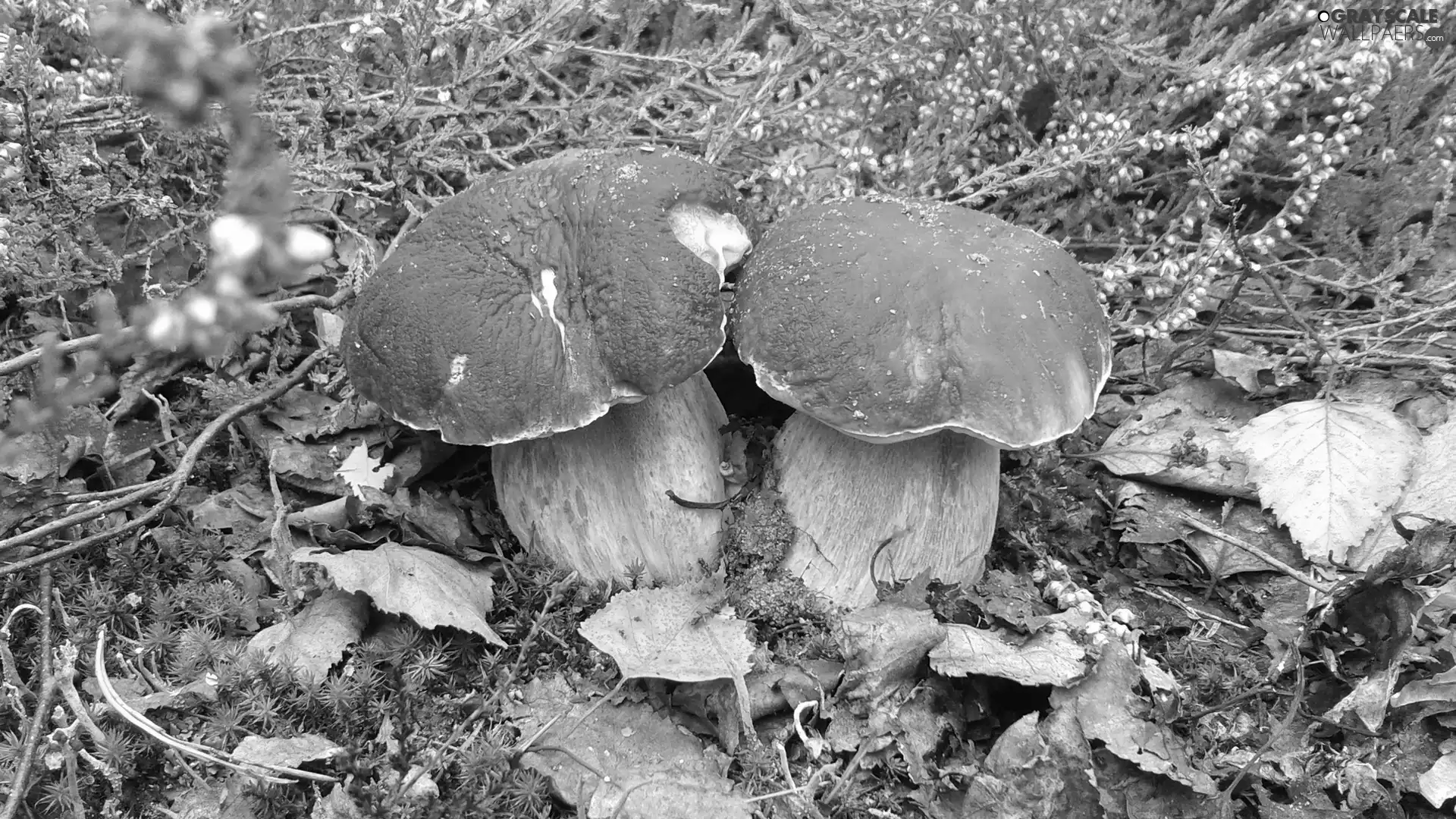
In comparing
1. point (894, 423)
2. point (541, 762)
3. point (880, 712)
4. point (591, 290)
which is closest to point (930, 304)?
point (894, 423)

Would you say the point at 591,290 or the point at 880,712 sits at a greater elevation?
the point at 591,290

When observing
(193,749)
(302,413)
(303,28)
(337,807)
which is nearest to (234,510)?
(302,413)

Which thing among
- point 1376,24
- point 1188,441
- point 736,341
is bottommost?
point 1188,441

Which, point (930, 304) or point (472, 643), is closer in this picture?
point (930, 304)

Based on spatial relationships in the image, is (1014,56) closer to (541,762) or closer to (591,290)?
(591,290)

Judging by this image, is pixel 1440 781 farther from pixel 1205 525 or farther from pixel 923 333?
pixel 923 333

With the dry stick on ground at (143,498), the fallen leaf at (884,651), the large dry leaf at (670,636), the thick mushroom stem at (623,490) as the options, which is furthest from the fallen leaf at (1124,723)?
the dry stick on ground at (143,498)
